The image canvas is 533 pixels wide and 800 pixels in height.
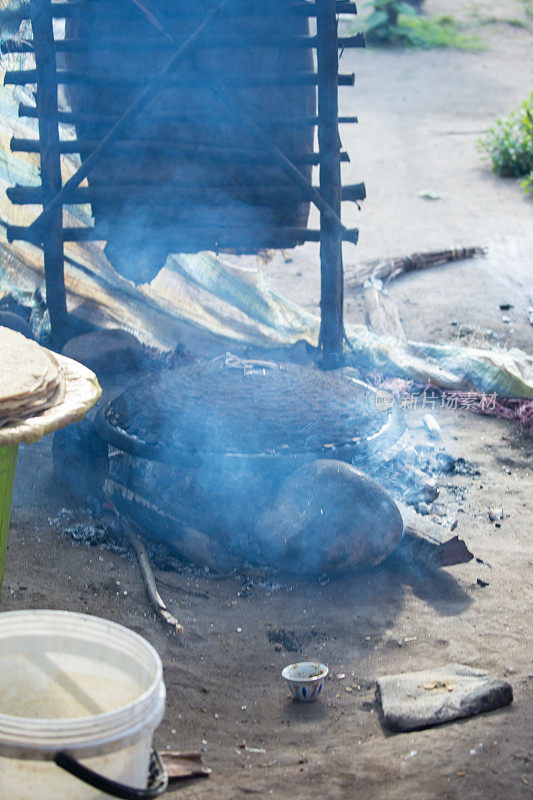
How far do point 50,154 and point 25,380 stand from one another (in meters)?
3.01

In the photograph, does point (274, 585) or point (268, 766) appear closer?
point (268, 766)

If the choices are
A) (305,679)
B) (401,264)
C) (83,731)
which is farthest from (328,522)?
(401,264)

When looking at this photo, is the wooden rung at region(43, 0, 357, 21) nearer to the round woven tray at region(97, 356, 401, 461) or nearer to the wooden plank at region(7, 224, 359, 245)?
the wooden plank at region(7, 224, 359, 245)

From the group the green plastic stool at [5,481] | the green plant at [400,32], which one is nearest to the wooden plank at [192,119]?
the green plastic stool at [5,481]

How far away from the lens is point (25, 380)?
8.21 feet

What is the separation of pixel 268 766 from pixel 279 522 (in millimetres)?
1285

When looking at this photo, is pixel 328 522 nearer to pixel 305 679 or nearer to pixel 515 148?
pixel 305 679

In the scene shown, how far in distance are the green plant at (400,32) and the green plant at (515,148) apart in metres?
8.44

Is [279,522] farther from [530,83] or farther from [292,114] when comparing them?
[530,83]

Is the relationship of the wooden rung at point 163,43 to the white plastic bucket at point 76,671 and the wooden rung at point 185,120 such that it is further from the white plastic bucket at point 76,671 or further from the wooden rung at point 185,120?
the white plastic bucket at point 76,671

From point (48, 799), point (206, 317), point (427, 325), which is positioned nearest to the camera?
point (48, 799)

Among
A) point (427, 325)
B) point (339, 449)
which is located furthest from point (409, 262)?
point (339, 449)

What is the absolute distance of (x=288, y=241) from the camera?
555cm

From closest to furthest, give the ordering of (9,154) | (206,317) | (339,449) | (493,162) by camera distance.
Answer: (339,449)
(9,154)
(206,317)
(493,162)
